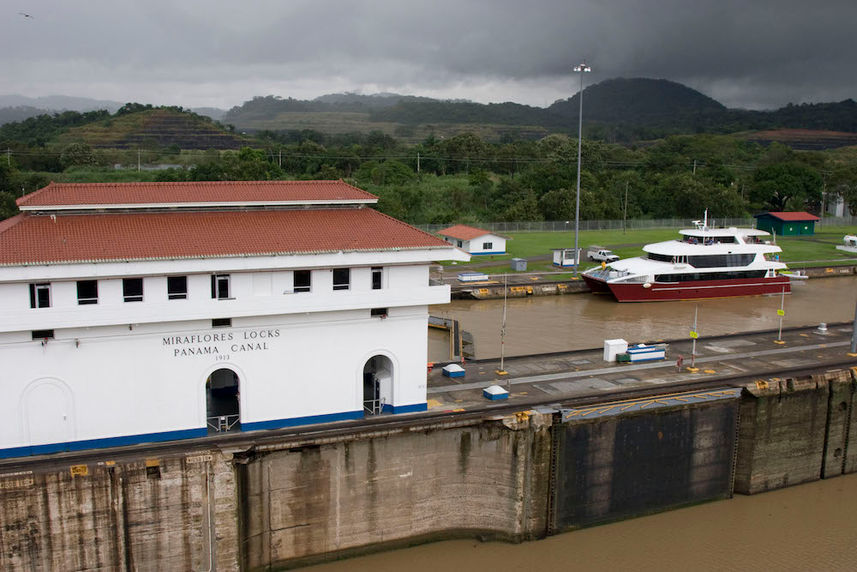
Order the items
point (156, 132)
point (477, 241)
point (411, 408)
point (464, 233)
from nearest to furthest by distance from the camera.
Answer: point (411, 408), point (477, 241), point (464, 233), point (156, 132)

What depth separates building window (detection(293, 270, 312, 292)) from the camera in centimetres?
2158

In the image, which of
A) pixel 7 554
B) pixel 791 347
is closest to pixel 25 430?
pixel 7 554

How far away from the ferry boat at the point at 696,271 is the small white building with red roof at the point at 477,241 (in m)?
12.1

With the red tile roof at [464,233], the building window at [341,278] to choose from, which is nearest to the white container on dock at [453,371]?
the building window at [341,278]

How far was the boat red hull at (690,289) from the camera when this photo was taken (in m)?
50.1

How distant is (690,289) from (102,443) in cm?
4078

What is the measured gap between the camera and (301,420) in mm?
21828

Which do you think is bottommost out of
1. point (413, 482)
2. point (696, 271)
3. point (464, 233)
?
point (413, 482)

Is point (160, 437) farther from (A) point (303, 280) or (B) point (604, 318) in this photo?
(B) point (604, 318)

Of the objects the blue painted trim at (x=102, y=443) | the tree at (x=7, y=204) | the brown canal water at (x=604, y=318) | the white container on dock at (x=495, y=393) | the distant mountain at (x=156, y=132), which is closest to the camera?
the blue painted trim at (x=102, y=443)

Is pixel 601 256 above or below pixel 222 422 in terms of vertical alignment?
above

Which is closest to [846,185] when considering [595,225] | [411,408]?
[595,225]

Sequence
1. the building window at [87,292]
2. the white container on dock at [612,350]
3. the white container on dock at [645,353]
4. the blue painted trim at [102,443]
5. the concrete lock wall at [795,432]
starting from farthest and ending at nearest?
the white container on dock at [645,353], the white container on dock at [612,350], the concrete lock wall at [795,432], the building window at [87,292], the blue painted trim at [102,443]

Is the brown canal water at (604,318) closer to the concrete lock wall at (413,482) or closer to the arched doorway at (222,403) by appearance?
the concrete lock wall at (413,482)
